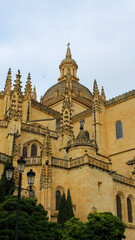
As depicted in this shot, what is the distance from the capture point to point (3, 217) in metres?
18.5

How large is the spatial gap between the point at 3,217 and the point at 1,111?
80.8ft

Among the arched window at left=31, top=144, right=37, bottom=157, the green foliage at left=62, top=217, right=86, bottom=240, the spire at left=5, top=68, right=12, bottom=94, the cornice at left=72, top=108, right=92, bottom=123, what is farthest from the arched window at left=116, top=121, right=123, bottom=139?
the green foliage at left=62, top=217, right=86, bottom=240

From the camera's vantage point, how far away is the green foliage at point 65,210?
25594 millimetres

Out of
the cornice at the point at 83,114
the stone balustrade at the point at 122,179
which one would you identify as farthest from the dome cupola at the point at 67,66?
the stone balustrade at the point at 122,179

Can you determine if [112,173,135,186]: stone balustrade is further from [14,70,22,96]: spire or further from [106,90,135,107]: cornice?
[14,70,22,96]: spire

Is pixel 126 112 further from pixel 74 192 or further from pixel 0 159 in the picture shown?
pixel 0 159

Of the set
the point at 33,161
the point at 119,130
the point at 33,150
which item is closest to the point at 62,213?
the point at 33,161

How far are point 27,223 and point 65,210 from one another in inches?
316

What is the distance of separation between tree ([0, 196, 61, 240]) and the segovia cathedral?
682 centimetres

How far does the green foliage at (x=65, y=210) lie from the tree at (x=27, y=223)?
5315 millimetres

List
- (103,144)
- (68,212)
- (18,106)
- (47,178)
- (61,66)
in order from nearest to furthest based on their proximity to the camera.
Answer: (68,212) → (47,178) → (18,106) → (103,144) → (61,66)

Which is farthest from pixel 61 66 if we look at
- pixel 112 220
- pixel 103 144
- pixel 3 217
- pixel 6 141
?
pixel 3 217

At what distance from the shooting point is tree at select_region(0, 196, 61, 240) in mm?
17766

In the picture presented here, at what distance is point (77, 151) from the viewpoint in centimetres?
3167
